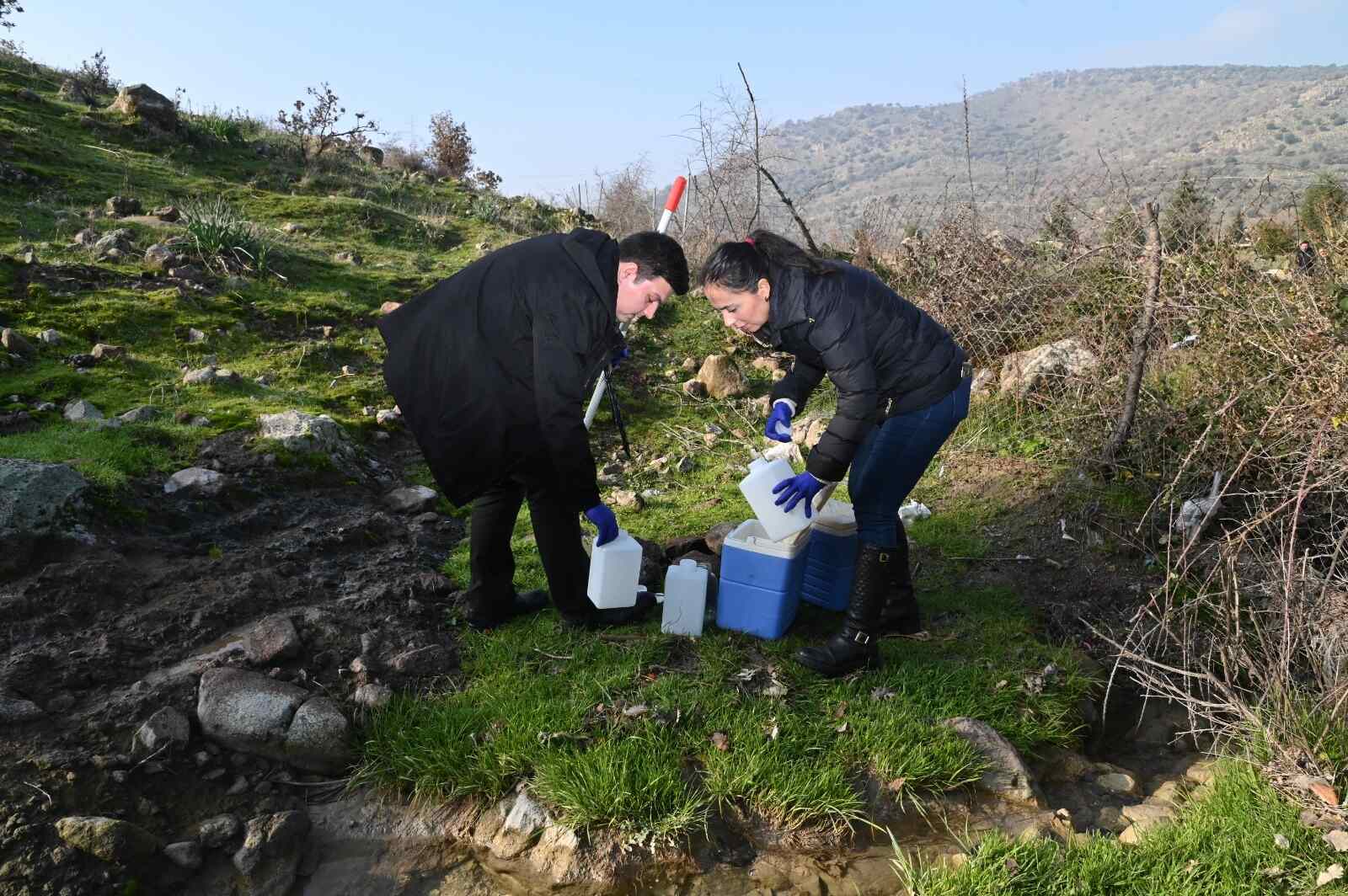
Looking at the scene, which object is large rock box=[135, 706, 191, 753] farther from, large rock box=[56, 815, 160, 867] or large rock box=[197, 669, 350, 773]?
large rock box=[56, 815, 160, 867]

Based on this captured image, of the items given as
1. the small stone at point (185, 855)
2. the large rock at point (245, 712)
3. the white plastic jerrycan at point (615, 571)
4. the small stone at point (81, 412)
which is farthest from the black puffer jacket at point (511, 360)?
the small stone at point (81, 412)

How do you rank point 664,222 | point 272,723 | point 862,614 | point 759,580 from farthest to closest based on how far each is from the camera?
point 664,222 < point 759,580 < point 862,614 < point 272,723

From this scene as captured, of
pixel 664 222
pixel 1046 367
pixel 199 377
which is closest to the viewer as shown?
pixel 664 222

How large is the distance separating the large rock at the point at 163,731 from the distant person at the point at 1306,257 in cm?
557

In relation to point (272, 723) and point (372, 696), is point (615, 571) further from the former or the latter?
point (272, 723)

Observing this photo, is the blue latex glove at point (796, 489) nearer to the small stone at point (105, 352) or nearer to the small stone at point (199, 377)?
the small stone at point (199, 377)

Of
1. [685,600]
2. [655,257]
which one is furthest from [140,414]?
[655,257]

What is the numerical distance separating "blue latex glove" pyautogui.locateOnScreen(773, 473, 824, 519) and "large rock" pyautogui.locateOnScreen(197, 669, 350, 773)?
1.81m

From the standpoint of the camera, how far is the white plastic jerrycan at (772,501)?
3406mm

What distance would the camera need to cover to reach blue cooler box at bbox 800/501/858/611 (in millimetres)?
3865

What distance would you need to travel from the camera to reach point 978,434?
5883 millimetres

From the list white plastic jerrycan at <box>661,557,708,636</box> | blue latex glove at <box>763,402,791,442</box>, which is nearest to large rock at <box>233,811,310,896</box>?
white plastic jerrycan at <box>661,557,708,636</box>

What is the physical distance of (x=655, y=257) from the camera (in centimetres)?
289

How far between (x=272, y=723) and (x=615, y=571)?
136 centimetres
